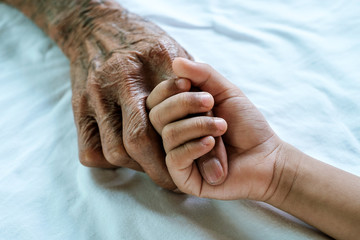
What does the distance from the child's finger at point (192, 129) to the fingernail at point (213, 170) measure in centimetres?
7

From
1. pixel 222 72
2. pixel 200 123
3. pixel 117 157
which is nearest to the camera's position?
pixel 200 123

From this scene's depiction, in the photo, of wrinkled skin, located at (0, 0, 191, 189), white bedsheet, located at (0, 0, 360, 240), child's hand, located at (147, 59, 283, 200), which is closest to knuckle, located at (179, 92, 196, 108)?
child's hand, located at (147, 59, 283, 200)

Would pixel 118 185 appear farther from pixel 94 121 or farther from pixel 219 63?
pixel 219 63

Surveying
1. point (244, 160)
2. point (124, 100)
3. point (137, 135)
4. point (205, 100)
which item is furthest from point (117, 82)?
point (244, 160)

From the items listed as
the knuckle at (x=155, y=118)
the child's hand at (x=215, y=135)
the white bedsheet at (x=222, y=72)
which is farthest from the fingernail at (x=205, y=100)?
the white bedsheet at (x=222, y=72)

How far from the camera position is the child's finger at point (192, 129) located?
0.65 meters

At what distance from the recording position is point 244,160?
2.42ft

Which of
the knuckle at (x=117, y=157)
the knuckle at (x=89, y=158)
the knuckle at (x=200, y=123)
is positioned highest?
the knuckle at (x=200, y=123)

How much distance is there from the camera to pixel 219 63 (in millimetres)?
1059

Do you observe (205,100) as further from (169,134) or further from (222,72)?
(222,72)

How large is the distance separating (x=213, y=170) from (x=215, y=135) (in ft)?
0.27

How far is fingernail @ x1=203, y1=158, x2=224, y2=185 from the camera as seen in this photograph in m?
0.69

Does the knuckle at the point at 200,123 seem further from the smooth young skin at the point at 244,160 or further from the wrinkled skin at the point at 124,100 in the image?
the wrinkled skin at the point at 124,100

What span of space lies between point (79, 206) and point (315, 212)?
560 mm
